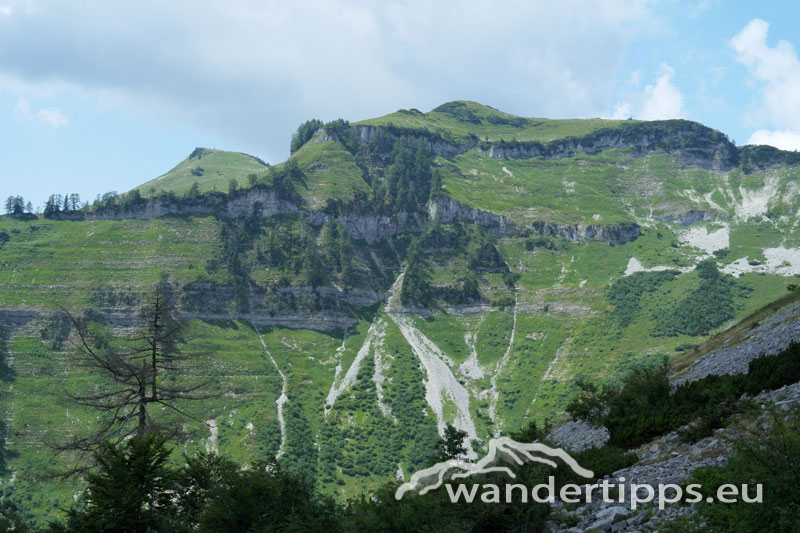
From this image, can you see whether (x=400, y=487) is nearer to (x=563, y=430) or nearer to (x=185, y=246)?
(x=563, y=430)

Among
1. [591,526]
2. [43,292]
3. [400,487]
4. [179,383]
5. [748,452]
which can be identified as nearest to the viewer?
[748,452]

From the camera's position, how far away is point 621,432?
29.1m

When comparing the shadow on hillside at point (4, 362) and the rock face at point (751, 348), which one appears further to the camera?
the shadow on hillside at point (4, 362)

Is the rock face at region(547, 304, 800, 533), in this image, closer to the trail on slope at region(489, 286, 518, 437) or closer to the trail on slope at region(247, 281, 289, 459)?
the trail on slope at region(247, 281, 289, 459)

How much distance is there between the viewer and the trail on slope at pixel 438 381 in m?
137

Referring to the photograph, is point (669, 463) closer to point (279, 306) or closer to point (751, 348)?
point (751, 348)

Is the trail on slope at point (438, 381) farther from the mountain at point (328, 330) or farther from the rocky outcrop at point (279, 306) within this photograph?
the rocky outcrop at point (279, 306)

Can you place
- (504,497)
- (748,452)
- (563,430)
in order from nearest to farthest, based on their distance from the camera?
(748,452)
(504,497)
(563,430)

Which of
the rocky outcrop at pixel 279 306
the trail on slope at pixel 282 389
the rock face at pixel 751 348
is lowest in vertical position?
the trail on slope at pixel 282 389

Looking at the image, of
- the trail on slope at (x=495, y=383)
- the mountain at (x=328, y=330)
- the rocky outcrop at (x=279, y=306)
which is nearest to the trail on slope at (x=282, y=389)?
the mountain at (x=328, y=330)

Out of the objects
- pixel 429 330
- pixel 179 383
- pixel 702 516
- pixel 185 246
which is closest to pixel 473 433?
pixel 429 330

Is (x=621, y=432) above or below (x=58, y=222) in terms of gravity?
below

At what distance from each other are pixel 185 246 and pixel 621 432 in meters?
172

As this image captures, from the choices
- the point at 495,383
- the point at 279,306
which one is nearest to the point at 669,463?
the point at 495,383
